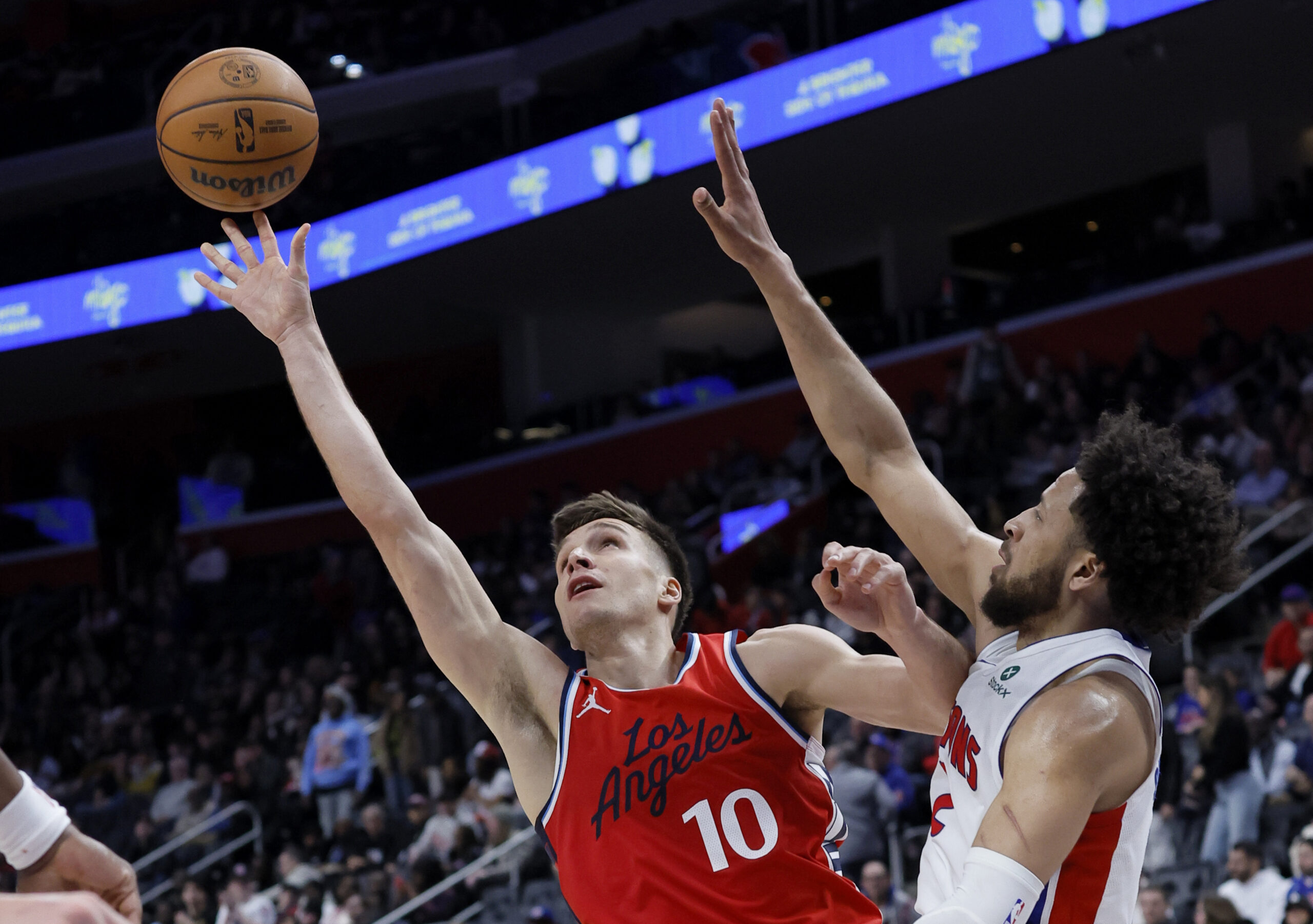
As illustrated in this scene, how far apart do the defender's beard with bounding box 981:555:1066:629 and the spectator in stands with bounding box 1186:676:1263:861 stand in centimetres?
554

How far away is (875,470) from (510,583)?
1196 cm

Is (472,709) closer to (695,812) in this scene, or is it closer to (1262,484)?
(1262,484)

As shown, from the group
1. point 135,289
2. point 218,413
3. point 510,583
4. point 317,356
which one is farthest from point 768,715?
point 218,413

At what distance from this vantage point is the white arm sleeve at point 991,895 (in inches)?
90.6

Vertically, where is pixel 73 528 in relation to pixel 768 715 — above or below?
above

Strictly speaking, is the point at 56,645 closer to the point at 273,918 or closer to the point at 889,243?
the point at 273,918

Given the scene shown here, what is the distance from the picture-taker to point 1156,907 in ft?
23.4

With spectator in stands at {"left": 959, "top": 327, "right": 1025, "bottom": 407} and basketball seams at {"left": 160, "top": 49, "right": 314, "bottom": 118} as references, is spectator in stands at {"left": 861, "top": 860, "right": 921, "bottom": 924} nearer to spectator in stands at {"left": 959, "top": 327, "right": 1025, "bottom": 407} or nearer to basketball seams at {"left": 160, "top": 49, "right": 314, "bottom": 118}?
basketball seams at {"left": 160, "top": 49, "right": 314, "bottom": 118}

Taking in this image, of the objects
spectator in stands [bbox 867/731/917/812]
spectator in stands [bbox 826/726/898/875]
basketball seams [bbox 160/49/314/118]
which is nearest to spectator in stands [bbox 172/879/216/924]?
spectator in stands [bbox 826/726/898/875]

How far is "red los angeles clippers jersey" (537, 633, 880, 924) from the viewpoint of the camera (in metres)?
3.02

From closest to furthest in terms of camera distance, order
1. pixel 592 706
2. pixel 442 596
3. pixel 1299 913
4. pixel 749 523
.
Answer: pixel 592 706 → pixel 442 596 → pixel 1299 913 → pixel 749 523

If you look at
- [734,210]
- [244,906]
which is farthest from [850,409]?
[244,906]

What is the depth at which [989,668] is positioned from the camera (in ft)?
9.22

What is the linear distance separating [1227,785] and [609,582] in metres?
5.49
